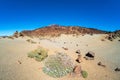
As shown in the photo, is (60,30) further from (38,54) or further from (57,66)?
(57,66)

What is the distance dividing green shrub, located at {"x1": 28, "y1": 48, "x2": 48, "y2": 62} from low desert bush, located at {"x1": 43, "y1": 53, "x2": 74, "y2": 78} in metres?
0.40

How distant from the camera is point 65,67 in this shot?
15094 mm

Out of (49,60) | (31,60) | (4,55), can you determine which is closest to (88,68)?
(49,60)

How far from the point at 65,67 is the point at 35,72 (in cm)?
247

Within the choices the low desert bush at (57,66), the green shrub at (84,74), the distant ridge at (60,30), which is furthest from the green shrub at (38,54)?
the distant ridge at (60,30)

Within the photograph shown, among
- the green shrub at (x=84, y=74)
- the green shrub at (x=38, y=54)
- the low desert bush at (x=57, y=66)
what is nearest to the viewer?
the low desert bush at (x=57, y=66)

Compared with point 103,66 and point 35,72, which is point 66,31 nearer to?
point 103,66

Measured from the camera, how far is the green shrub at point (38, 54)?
15.6m

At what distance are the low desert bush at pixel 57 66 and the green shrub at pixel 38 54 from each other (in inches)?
15.7

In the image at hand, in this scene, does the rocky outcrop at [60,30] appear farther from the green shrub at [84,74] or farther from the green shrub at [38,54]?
the green shrub at [84,74]

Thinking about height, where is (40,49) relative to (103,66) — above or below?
above

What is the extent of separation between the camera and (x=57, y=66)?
584 inches

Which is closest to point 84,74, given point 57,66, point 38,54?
point 57,66

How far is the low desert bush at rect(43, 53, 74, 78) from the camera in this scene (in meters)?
14.2
